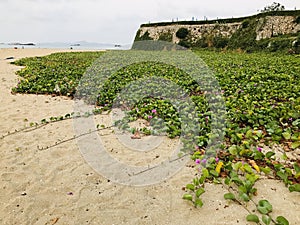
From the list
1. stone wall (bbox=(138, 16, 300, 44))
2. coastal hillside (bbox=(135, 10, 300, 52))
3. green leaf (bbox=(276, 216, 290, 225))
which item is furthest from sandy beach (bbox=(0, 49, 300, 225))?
stone wall (bbox=(138, 16, 300, 44))

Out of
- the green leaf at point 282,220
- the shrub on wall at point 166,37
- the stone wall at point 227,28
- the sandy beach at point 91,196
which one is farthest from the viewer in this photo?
the shrub on wall at point 166,37

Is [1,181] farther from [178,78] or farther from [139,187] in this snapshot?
[178,78]

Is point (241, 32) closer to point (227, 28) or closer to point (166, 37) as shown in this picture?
point (227, 28)

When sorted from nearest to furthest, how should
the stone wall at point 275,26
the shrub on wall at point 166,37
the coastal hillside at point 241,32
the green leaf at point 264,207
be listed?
the green leaf at point 264,207
the coastal hillside at point 241,32
the stone wall at point 275,26
the shrub on wall at point 166,37

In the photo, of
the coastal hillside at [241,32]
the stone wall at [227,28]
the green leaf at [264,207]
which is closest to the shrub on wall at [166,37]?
the coastal hillside at [241,32]

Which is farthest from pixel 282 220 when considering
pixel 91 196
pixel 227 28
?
pixel 227 28

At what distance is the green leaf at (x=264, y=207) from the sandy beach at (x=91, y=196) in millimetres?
77

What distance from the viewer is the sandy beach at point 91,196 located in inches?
82.2

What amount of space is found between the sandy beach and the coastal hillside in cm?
1683

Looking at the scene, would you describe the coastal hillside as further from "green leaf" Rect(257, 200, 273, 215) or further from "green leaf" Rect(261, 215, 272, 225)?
"green leaf" Rect(261, 215, 272, 225)

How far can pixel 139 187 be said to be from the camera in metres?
2.52

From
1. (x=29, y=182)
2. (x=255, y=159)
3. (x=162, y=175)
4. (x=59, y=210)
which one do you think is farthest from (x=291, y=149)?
(x=29, y=182)

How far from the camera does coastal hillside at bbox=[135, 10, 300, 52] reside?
20347 millimetres

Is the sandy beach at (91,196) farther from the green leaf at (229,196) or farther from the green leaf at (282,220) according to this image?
the green leaf at (282,220)
